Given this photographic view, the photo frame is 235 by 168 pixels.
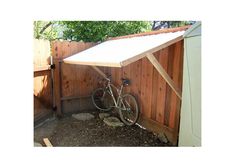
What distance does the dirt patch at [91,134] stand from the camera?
162 inches

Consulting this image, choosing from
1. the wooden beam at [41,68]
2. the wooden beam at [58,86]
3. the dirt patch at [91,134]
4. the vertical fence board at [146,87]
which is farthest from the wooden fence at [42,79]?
the vertical fence board at [146,87]

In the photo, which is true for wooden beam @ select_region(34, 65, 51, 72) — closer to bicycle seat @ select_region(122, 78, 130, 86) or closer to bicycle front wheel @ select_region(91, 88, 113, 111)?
bicycle front wheel @ select_region(91, 88, 113, 111)

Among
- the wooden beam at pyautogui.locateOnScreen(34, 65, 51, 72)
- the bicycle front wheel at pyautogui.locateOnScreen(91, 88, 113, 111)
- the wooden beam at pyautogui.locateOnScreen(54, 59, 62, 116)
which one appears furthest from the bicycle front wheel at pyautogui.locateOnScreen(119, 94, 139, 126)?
the wooden beam at pyautogui.locateOnScreen(34, 65, 51, 72)

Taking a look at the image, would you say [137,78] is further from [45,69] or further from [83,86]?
[45,69]

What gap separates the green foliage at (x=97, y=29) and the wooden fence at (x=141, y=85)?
128 cm

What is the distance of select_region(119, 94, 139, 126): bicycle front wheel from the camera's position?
190 inches

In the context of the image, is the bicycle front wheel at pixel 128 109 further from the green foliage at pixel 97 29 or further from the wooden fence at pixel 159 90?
the green foliage at pixel 97 29

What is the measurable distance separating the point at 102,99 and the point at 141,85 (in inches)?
67.1

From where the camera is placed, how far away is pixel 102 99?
5961 millimetres

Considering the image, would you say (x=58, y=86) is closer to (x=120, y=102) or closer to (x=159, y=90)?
(x=120, y=102)

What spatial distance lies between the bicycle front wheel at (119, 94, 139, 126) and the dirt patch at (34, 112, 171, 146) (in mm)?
236

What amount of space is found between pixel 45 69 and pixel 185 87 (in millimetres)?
3169

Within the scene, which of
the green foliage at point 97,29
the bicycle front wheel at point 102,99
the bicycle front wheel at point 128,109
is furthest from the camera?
the green foliage at point 97,29
